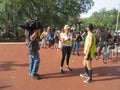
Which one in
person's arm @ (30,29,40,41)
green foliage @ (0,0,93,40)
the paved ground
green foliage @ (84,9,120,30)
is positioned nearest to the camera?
the paved ground

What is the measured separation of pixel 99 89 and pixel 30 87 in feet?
6.55

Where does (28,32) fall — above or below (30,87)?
above

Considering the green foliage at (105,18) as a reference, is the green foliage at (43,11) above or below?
below

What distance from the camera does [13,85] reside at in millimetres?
9062

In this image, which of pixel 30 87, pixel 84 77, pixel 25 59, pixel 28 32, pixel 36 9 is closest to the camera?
pixel 30 87

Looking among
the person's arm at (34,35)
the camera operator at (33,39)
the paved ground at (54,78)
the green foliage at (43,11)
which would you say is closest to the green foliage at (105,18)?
the green foliage at (43,11)

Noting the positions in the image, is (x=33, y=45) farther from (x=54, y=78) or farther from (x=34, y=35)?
(x=54, y=78)

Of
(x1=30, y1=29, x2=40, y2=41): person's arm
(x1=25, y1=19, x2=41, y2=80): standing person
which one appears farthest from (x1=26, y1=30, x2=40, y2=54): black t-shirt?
(x1=30, y1=29, x2=40, y2=41): person's arm

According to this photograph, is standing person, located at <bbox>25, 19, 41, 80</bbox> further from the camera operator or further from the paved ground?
the paved ground

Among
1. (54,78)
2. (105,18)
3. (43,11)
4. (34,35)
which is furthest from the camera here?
(105,18)

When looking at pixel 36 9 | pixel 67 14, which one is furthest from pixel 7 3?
pixel 67 14

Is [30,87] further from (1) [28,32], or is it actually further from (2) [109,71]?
(2) [109,71]

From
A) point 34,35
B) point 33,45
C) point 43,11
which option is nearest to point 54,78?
point 33,45

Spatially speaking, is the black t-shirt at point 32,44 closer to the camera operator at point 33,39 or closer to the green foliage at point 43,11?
the camera operator at point 33,39
